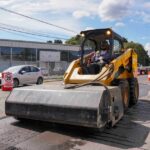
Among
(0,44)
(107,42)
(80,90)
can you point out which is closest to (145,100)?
(107,42)

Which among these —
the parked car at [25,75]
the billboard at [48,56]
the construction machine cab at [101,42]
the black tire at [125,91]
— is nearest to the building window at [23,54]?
the billboard at [48,56]

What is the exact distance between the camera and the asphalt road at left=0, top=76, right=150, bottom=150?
623 cm

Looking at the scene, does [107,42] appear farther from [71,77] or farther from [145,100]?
[145,100]

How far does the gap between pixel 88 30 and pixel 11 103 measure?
14.3 ft

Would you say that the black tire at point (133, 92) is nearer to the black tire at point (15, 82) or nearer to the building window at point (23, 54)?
the black tire at point (15, 82)

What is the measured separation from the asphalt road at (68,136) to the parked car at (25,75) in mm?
11214

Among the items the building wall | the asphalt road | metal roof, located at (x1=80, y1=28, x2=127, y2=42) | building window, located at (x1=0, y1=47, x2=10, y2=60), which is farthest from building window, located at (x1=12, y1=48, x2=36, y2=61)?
the asphalt road

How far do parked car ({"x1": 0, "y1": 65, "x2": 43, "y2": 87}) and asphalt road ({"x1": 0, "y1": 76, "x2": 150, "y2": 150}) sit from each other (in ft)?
36.8

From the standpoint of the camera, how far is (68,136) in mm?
6895

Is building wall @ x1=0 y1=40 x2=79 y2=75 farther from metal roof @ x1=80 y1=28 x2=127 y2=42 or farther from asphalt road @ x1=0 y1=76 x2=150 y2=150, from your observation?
asphalt road @ x1=0 y1=76 x2=150 y2=150

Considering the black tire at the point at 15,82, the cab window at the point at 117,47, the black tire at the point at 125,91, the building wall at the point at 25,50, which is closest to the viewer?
the black tire at the point at 125,91

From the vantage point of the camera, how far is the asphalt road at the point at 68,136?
6.23 meters

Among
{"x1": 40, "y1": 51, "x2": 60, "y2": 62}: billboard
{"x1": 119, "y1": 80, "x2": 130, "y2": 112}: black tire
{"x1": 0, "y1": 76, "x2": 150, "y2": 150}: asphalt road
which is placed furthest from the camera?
{"x1": 40, "y1": 51, "x2": 60, "y2": 62}: billboard

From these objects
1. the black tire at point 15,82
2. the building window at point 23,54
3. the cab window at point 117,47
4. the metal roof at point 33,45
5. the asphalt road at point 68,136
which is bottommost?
the asphalt road at point 68,136
